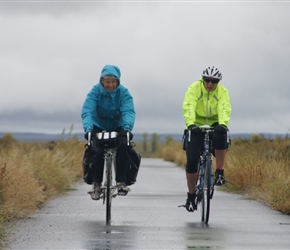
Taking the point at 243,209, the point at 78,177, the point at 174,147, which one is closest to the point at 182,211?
the point at 243,209

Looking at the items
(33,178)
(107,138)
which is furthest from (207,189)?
(33,178)

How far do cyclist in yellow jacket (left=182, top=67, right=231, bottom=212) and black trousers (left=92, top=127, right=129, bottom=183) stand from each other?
0.89m

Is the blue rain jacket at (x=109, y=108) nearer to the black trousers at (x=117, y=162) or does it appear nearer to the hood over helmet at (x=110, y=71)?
the hood over helmet at (x=110, y=71)

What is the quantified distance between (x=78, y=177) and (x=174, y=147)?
75.3 ft

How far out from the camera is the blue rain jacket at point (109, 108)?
583 inches

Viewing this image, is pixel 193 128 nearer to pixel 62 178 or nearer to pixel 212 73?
pixel 212 73

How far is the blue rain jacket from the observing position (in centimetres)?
1482

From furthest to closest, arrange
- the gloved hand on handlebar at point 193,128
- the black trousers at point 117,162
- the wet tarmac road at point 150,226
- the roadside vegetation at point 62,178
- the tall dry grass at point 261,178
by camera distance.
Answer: the tall dry grass at point 261,178
the roadside vegetation at point 62,178
the black trousers at point 117,162
the gloved hand on handlebar at point 193,128
the wet tarmac road at point 150,226

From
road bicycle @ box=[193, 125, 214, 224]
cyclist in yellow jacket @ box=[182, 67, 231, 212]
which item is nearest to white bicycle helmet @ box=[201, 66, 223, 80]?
cyclist in yellow jacket @ box=[182, 67, 231, 212]

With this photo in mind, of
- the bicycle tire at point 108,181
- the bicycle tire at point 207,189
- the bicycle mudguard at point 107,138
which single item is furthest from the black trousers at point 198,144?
the bicycle tire at point 108,181

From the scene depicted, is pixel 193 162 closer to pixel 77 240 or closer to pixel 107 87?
pixel 107 87

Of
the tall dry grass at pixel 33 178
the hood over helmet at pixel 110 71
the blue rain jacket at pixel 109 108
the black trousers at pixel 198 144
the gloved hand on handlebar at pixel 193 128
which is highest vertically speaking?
the hood over helmet at pixel 110 71

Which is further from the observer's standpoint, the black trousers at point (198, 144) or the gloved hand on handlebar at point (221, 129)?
the black trousers at point (198, 144)

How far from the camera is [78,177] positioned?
1141 inches
